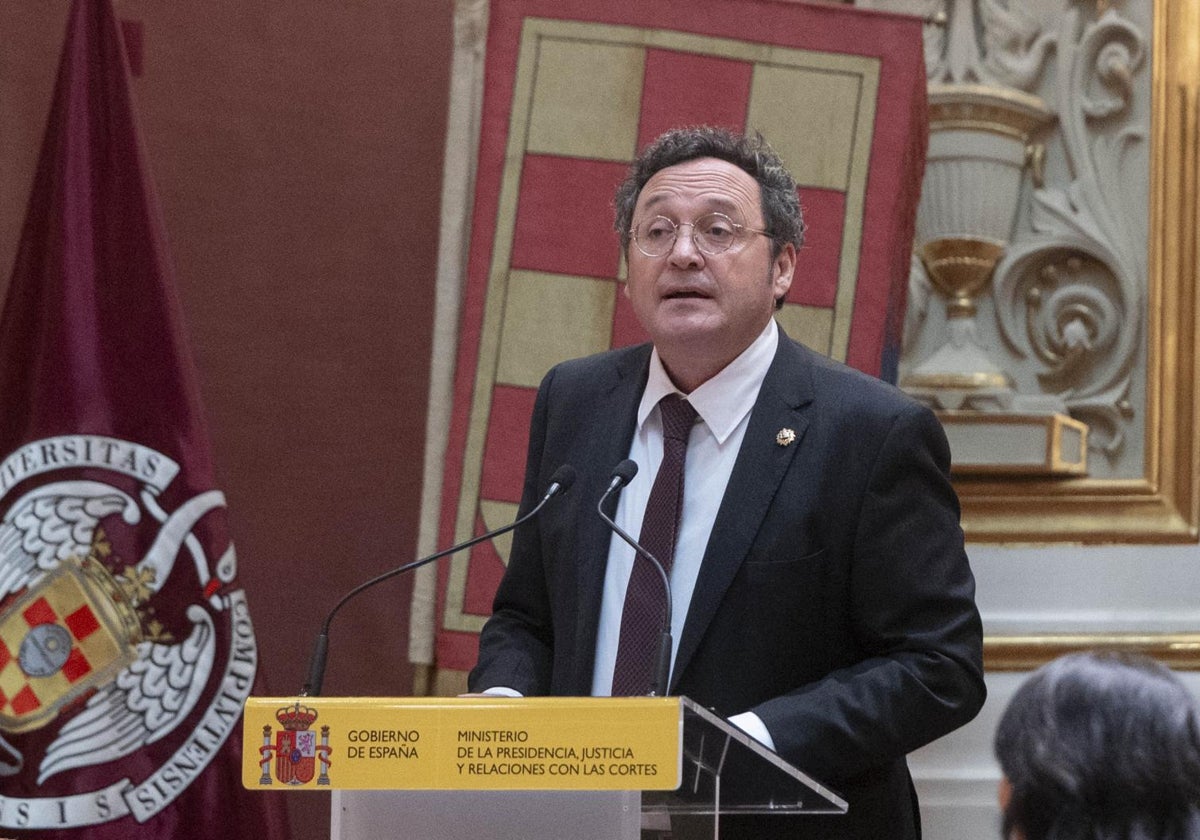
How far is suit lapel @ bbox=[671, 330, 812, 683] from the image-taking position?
2.38 metres

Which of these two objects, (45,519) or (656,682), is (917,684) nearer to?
(656,682)

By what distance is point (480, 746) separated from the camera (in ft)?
5.76

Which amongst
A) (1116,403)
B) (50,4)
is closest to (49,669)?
(50,4)

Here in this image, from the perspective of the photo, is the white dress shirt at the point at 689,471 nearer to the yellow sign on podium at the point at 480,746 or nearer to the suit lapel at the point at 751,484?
the suit lapel at the point at 751,484

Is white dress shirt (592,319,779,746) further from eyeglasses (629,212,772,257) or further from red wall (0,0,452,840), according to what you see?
red wall (0,0,452,840)

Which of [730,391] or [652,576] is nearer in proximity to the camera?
[652,576]

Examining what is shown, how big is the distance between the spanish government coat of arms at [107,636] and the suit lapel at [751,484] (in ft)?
4.68

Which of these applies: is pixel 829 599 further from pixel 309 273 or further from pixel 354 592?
pixel 309 273

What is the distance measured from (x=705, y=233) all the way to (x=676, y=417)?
11.9 inches

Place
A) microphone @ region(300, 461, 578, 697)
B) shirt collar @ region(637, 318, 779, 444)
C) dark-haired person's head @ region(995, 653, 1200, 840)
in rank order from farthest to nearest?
1. shirt collar @ region(637, 318, 779, 444)
2. microphone @ region(300, 461, 578, 697)
3. dark-haired person's head @ region(995, 653, 1200, 840)

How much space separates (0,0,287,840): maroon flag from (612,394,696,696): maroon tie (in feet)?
4.33

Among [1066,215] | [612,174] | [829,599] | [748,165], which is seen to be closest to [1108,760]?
[829,599]

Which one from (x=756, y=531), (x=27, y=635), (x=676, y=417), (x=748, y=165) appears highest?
(x=748, y=165)

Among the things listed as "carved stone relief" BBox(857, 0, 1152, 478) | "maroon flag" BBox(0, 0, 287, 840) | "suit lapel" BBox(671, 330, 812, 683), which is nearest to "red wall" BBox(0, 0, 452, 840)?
"maroon flag" BBox(0, 0, 287, 840)
